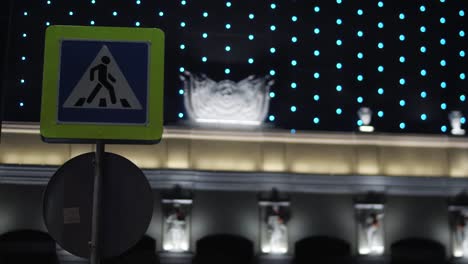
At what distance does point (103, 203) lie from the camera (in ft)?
12.6

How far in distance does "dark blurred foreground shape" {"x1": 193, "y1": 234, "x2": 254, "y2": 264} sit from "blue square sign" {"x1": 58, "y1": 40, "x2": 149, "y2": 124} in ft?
51.2

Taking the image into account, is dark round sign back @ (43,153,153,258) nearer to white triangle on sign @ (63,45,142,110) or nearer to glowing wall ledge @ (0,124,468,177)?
white triangle on sign @ (63,45,142,110)

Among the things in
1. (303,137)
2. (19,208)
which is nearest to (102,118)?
(19,208)

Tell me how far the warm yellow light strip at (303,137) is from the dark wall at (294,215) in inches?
57.9

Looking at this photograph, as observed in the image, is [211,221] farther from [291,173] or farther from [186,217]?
[291,173]

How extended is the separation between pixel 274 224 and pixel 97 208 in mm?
16027

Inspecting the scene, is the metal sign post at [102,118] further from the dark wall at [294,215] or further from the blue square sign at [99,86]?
the dark wall at [294,215]

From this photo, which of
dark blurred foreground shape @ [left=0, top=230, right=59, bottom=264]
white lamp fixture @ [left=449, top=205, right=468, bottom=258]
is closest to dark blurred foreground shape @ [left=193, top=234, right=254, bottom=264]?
dark blurred foreground shape @ [left=0, top=230, right=59, bottom=264]

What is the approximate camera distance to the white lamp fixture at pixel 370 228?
65.3 feet

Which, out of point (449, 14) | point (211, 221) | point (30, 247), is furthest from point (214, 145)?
point (449, 14)

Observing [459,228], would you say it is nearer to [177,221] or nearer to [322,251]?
[322,251]

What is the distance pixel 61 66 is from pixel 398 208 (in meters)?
17.5

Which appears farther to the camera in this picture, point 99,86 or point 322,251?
point 322,251

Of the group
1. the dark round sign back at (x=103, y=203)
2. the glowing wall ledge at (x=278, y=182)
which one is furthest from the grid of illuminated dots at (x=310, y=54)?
the dark round sign back at (x=103, y=203)
